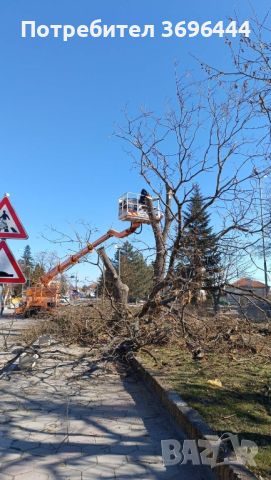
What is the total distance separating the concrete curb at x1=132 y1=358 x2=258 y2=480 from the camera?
11.0 feet

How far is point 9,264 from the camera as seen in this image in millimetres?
6527

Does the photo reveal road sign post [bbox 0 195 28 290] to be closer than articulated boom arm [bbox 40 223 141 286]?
Yes

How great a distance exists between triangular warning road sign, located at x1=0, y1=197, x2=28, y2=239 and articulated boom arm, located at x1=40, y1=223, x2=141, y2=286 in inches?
246

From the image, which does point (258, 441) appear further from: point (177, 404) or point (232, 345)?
point (232, 345)

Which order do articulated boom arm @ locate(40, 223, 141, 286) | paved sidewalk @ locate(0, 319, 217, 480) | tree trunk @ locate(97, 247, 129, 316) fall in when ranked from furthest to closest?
articulated boom arm @ locate(40, 223, 141, 286) → tree trunk @ locate(97, 247, 129, 316) → paved sidewalk @ locate(0, 319, 217, 480)

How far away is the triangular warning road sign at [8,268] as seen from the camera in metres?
6.42

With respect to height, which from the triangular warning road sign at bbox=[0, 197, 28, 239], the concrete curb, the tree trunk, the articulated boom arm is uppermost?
the articulated boom arm

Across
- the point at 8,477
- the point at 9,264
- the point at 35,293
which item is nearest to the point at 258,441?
the point at 8,477

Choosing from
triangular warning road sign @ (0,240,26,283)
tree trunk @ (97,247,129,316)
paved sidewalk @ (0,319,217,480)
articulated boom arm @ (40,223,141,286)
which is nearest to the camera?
paved sidewalk @ (0,319,217,480)

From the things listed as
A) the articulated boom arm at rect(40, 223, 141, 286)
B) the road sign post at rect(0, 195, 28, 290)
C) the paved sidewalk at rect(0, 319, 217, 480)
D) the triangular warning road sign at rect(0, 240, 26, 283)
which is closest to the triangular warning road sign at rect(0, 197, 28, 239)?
the road sign post at rect(0, 195, 28, 290)

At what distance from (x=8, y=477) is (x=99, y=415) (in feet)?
6.87

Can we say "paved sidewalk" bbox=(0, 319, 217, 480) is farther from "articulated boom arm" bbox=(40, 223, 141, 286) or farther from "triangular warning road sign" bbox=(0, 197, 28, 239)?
"articulated boom arm" bbox=(40, 223, 141, 286)

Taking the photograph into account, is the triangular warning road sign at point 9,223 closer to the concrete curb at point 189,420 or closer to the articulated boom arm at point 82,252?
the concrete curb at point 189,420

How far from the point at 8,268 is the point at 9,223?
70 centimetres
